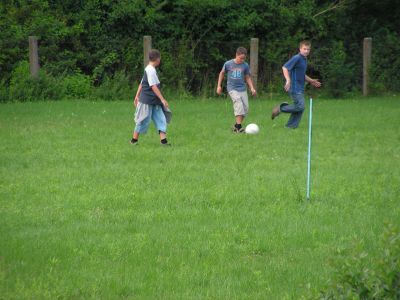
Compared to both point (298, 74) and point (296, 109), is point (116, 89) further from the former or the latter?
point (296, 109)

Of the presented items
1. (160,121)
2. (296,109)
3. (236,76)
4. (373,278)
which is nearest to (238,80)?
(236,76)

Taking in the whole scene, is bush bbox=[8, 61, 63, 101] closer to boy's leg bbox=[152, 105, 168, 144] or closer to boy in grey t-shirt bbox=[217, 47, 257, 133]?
boy in grey t-shirt bbox=[217, 47, 257, 133]

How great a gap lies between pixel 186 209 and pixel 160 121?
17.7 ft

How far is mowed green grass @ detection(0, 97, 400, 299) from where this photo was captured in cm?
637

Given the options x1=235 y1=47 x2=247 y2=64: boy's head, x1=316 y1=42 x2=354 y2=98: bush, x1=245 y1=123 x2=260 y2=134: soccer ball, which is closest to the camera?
x1=245 y1=123 x2=260 y2=134: soccer ball

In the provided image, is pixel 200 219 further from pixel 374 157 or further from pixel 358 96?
pixel 358 96

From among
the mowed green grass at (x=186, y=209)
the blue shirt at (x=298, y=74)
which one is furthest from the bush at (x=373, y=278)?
the blue shirt at (x=298, y=74)

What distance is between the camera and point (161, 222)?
8266 millimetres

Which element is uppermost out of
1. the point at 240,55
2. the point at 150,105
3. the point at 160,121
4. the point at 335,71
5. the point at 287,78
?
the point at 240,55

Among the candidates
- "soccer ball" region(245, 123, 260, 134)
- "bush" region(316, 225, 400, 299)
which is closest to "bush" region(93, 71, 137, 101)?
"soccer ball" region(245, 123, 260, 134)

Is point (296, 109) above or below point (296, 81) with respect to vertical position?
below

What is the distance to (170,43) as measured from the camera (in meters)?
27.0

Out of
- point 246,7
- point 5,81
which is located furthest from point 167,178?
point 246,7

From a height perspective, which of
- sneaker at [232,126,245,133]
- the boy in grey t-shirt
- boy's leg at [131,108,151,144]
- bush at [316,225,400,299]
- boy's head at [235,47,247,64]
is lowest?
sneaker at [232,126,245,133]
